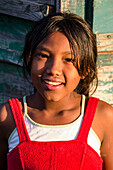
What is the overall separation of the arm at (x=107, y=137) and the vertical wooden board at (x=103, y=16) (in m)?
0.59

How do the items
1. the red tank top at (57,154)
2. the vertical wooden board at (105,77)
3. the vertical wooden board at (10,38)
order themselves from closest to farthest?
the red tank top at (57,154), the vertical wooden board at (105,77), the vertical wooden board at (10,38)

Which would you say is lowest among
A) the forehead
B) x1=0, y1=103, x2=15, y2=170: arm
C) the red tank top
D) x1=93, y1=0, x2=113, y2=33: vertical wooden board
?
the red tank top

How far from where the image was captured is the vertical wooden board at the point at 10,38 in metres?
2.33

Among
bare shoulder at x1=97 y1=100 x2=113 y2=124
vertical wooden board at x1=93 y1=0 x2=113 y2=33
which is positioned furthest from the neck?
vertical wooden board at x1=93 y1=0 x2=113 y2=33

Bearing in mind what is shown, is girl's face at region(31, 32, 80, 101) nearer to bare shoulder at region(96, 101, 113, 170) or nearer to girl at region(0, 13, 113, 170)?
girl at region(0, 13, 113, 170)

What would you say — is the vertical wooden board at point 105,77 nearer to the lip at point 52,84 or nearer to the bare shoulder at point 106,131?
the bare shoulder at point 106,131

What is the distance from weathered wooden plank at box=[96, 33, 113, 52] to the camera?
1.98 metres

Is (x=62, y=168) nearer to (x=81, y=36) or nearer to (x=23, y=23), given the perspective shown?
(x=81, y=36)

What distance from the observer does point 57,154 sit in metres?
1.62

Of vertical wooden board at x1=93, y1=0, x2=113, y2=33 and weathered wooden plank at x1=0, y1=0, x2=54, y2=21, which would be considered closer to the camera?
vertical wooden board at x1=93, y1=0, x2=113, y2=33

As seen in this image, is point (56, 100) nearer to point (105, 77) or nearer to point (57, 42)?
point (57, 42)

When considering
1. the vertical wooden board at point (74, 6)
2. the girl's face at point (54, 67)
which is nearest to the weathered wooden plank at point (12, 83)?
the vertical wooden board at point (74, 6)

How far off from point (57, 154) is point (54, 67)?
0.54 meters

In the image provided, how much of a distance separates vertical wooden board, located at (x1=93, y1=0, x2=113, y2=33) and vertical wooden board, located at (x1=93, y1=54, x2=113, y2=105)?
8.4 inches
